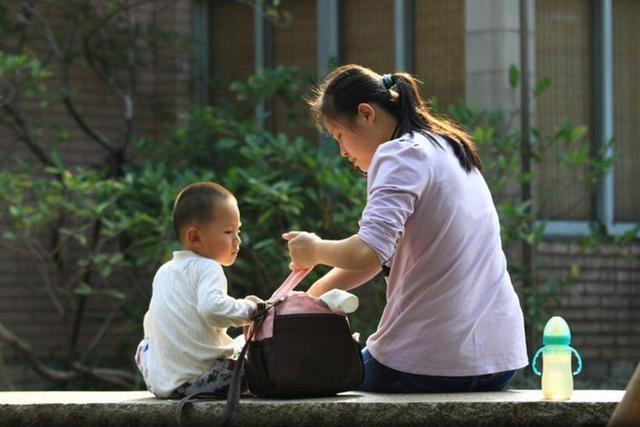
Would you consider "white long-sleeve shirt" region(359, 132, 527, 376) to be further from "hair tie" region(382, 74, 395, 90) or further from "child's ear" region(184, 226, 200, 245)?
"child's ear" region(184, 226, 200, 245)

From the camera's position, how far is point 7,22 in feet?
34.5

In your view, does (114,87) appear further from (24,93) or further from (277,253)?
(277,253)

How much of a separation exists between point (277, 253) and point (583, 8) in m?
2.82

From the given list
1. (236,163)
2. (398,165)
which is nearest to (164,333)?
(398,165)

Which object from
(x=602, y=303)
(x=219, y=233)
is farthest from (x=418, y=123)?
(x=602, y=303)

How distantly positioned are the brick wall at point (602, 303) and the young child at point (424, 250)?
5673mm

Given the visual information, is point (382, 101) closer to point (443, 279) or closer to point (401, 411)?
point (443, 279)

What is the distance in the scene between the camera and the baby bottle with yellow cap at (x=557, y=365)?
4520 mm

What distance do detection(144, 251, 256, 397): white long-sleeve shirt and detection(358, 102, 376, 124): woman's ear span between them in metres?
0.62

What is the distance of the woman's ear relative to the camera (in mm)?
4680

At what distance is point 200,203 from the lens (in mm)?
4664

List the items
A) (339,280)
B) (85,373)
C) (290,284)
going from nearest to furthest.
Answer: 1. (290,284)
2. (339,280)
3. (85,373)

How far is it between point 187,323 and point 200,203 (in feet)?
1.19

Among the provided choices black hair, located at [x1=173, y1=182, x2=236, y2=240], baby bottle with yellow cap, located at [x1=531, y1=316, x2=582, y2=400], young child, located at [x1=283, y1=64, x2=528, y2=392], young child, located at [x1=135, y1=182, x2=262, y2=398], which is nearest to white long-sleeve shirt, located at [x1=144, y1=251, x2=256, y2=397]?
young child, located at [x1=135, y1=182, x2=262, y2=398]
